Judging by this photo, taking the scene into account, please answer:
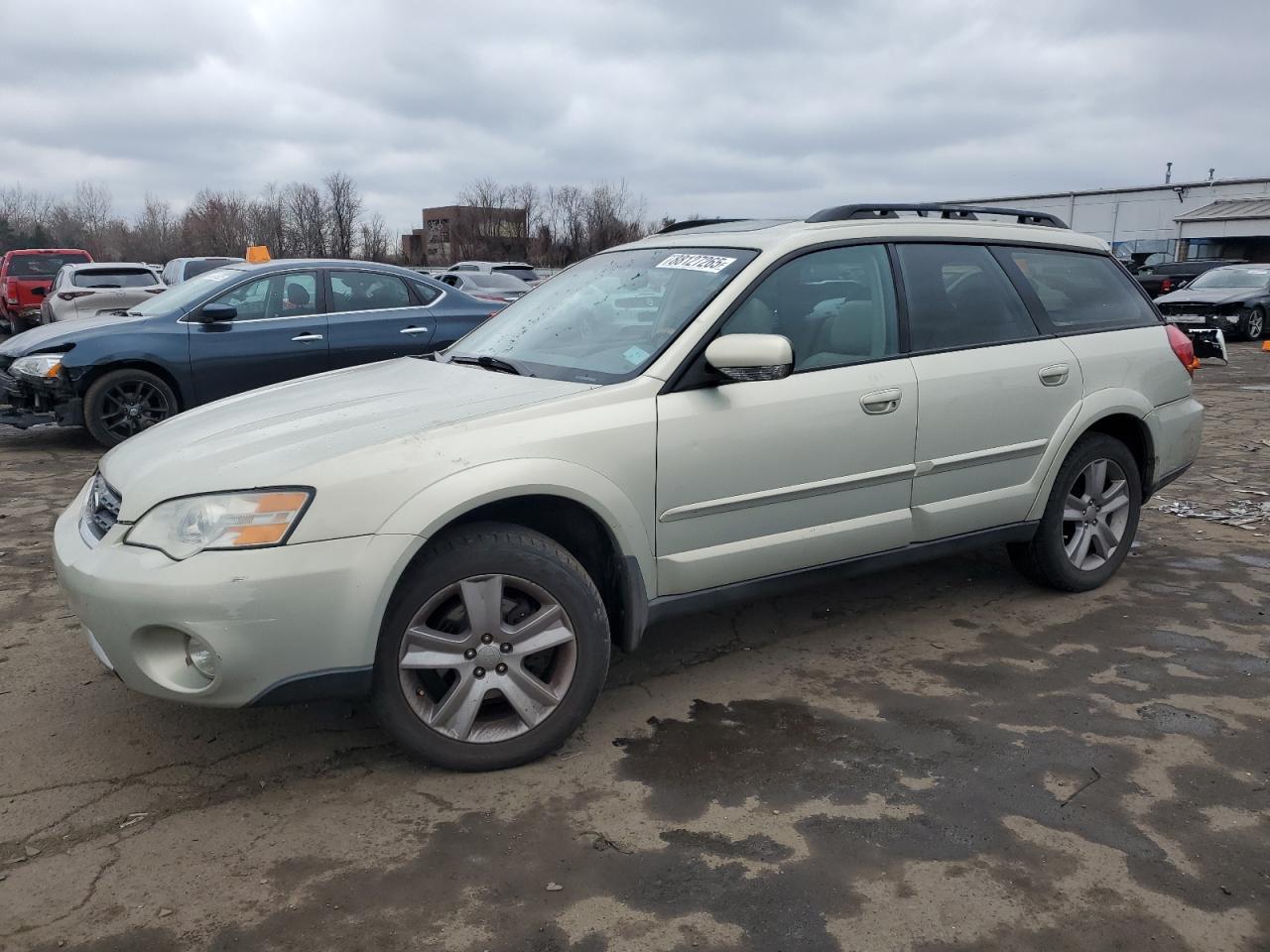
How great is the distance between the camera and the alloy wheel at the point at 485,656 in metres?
3.00

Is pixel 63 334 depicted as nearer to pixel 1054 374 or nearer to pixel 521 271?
pixel 1054 374

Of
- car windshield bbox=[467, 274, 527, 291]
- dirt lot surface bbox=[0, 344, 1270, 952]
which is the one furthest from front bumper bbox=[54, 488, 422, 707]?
Result: car windshield bbox=[467, 274, 527, 291]

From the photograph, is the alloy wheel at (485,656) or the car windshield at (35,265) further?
the car windshield at (35,265)

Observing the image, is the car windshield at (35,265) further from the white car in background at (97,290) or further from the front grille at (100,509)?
the front grille at (100,509)

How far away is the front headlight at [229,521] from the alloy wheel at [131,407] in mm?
5697

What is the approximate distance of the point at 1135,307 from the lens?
4.88m

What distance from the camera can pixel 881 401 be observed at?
150 inches

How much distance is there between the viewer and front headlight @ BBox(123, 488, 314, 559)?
280cm

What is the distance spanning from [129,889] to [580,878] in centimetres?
114

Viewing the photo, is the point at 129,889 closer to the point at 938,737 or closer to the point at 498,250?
the point at 938,737

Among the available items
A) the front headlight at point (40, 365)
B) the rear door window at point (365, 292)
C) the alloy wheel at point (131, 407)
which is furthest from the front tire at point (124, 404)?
the rear door window at point (365, 292)

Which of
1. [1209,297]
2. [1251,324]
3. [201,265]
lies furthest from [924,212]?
[1251,324]

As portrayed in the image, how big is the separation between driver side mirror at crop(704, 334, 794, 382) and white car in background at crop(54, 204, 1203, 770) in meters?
0.01

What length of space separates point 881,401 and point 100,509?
2.71 metres
